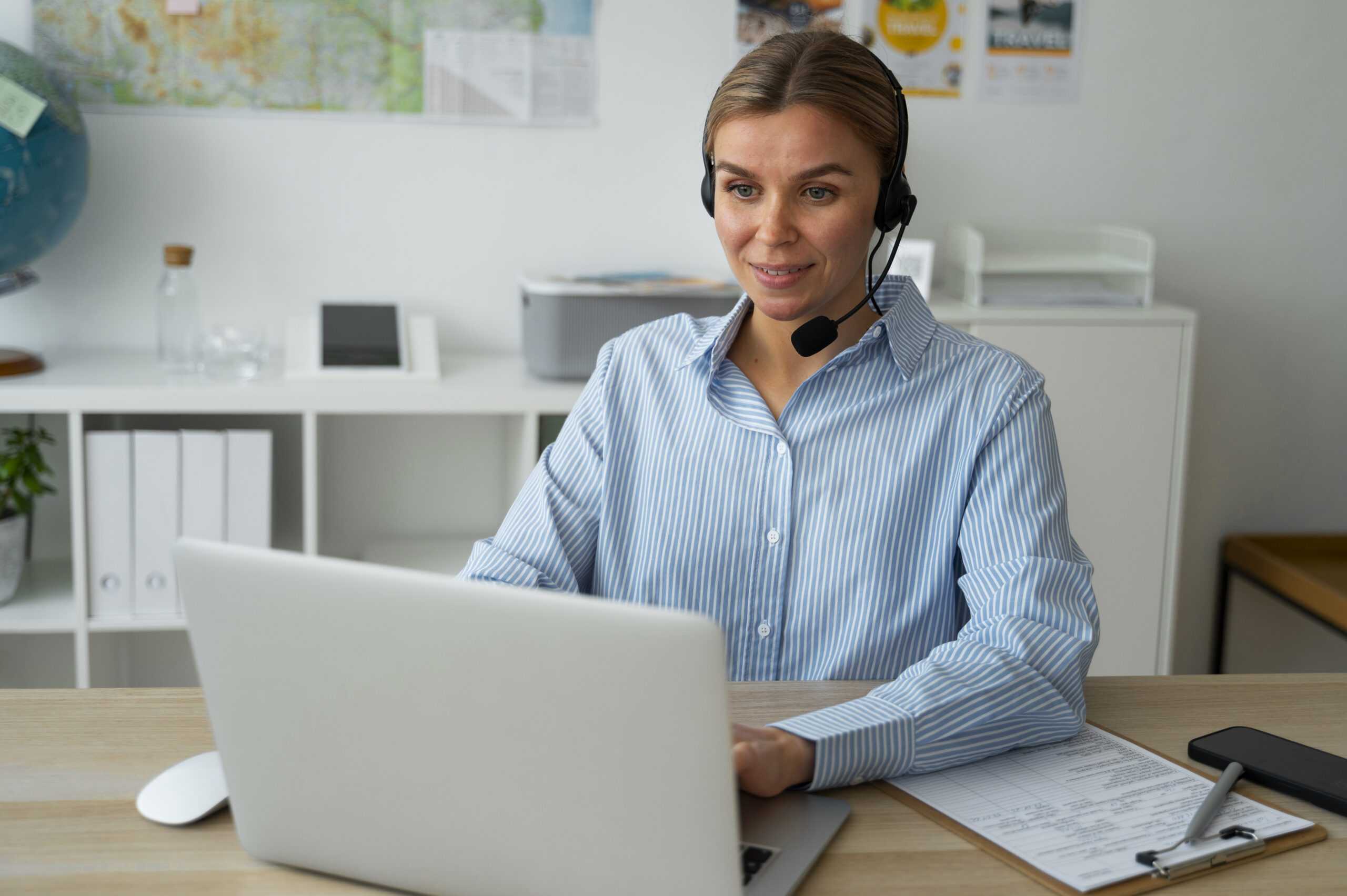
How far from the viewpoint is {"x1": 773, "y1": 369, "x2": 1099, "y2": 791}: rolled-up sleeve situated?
909 millimetres

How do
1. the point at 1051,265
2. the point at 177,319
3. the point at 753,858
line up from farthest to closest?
the point at 1051,265
the point at 177,319
the point at 753,858

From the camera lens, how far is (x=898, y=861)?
0.80 meters

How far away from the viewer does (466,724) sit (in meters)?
0.68

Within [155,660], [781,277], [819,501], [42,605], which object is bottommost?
[155,660]

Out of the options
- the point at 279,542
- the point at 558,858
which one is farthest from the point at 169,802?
the point at 279,542

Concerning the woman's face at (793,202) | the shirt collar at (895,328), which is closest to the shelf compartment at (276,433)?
the shirt collar at (895,328)

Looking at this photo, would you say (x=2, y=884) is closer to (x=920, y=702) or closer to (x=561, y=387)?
(x=920, y=702)

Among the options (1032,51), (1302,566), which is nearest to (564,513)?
(1032,51)

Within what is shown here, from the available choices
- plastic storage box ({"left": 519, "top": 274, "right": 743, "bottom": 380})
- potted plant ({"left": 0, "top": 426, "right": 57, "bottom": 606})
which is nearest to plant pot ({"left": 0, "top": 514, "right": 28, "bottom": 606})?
potted plant ({"left": 0, "top": 426, "right": 57, "bottom": 606})

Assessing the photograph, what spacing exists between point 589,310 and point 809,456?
1018mm

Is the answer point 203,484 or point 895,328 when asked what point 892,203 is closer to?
point 895,328

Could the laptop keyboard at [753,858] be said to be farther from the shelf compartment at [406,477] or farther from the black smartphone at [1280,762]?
the shelf compartment at [406,477]

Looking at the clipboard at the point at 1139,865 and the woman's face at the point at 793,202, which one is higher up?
the woman's face at the point at 793,202

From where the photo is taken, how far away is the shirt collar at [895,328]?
1.28 m
